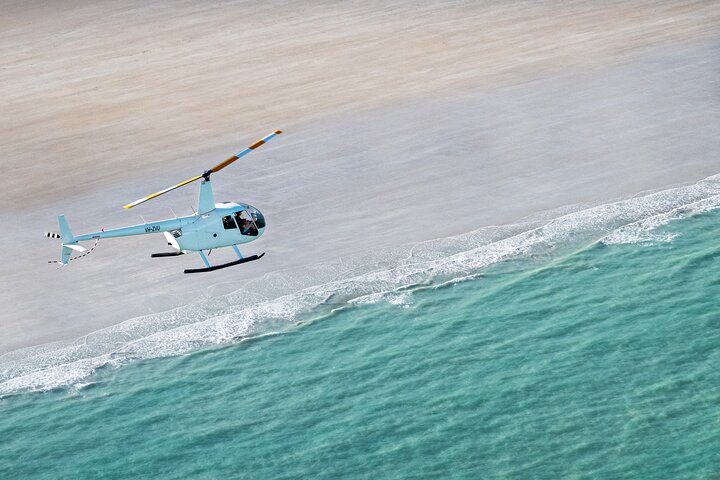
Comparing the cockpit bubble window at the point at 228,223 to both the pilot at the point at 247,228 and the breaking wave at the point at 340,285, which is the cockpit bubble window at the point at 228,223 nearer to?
the pilot at the point at 247,228

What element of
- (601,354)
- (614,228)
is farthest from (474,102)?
(601,354)

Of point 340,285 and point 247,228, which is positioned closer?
point 247,228

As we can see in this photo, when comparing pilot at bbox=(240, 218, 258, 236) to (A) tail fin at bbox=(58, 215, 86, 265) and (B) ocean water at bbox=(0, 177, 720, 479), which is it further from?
(A) tail fin at bbox=(58, 215, 86, 265)

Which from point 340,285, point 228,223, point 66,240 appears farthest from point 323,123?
point 66,240

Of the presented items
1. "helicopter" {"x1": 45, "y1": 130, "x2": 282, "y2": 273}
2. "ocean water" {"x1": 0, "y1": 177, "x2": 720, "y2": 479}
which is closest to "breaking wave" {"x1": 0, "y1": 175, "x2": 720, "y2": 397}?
"ocean water" {"x1": 0, "y1": 177, "x2": 720, "y2": 479}

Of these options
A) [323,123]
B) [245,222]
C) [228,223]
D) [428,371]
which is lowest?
[428,371]

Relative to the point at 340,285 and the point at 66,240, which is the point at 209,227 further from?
the point at 340,285
